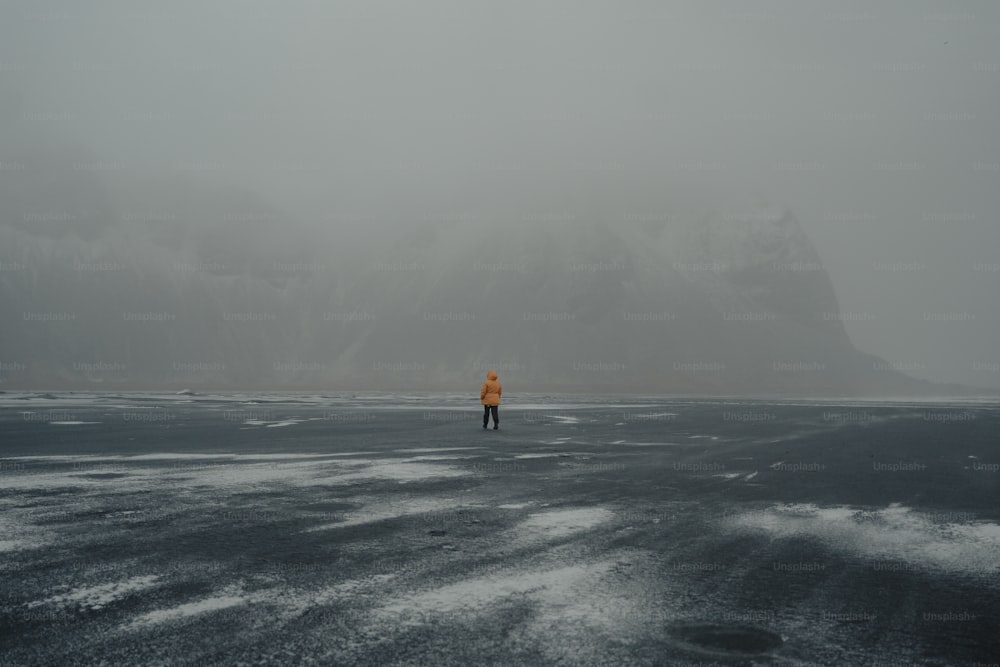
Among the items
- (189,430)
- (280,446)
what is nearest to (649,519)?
(280,446)

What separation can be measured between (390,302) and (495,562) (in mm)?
125421

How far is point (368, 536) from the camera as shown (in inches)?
314

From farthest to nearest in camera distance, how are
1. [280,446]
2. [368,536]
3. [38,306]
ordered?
[38,306] → [280,446] → [368,536]

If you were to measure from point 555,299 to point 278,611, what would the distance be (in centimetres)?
12504

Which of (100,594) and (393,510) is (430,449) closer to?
(393,510)

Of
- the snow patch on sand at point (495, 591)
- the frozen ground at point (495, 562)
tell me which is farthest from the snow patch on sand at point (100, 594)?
the snow patch on sand at point (495, 591)

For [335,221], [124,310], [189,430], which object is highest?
[335,221]

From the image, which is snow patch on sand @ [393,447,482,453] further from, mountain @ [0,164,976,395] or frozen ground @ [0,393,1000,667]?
mountain @ [0,164,976,395]

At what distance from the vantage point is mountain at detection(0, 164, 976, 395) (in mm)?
116875

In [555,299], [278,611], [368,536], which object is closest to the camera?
[278,611]

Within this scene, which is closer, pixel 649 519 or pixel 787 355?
pixel 649 519

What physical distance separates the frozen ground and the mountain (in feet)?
338

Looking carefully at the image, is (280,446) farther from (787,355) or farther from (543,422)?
(787,355)

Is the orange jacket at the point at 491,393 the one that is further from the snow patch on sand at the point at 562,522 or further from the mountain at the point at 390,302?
the mountain at the point at 390,302
